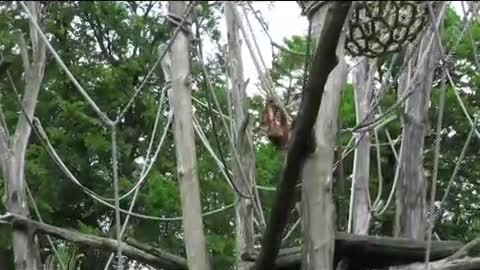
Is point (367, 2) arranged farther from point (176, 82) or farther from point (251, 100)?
point (251, 100)

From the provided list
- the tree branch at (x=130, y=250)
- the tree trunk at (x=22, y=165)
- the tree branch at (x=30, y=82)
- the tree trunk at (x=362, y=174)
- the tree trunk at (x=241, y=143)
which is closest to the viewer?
the tree trunk at (x=241, y=143)

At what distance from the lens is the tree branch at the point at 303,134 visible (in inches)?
66.0

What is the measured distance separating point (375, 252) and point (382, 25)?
1.00 meters

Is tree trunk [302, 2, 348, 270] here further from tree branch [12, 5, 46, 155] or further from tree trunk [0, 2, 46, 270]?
tree branch [12, 5, 46, 155]

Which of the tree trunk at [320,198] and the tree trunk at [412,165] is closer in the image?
the tree trunk at [320,198]

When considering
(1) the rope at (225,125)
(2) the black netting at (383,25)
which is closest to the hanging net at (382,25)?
(2) the black netting at (383,25)

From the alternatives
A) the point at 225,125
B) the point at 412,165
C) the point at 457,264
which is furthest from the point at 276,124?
the point at 412,165

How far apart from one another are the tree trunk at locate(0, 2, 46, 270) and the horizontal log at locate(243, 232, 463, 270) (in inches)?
45.0

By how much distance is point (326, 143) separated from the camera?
2115 mm

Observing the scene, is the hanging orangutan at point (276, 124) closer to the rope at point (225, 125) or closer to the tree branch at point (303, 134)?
the rope at point (225, 125)

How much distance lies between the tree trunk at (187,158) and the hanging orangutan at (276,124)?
8.9 inches

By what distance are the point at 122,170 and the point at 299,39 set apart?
1.64 m

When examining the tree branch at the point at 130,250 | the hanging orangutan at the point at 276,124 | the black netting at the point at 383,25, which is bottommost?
the tree branch at the point at 130,250

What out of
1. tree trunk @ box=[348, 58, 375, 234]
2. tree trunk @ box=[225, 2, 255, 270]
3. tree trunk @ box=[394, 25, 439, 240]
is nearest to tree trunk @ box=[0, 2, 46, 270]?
tree trunk @ box=[225, 2, 255, 270]
